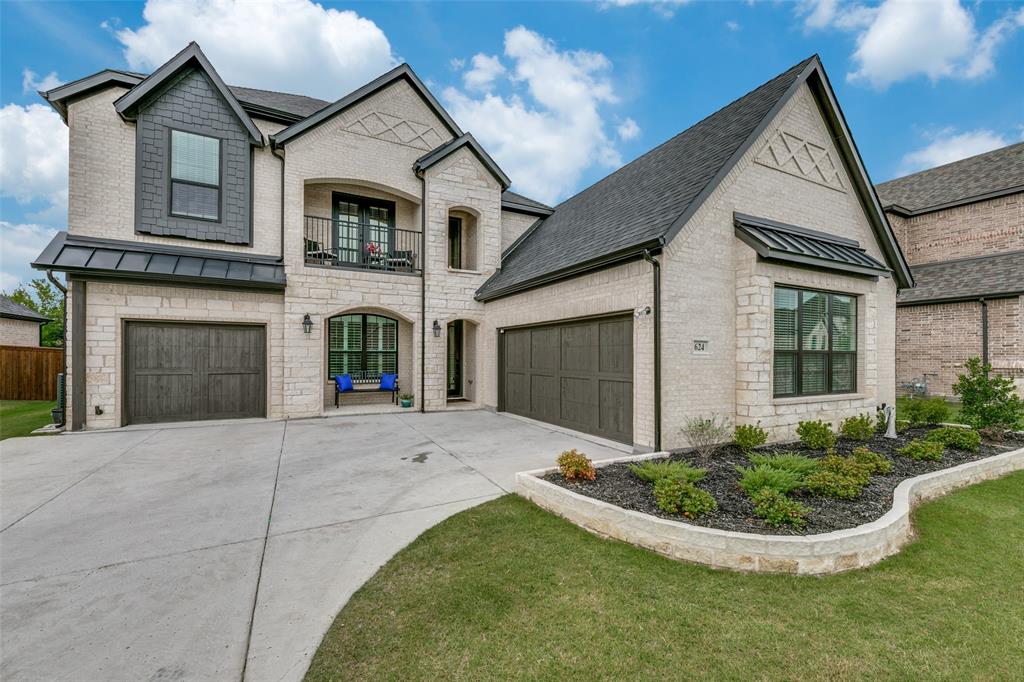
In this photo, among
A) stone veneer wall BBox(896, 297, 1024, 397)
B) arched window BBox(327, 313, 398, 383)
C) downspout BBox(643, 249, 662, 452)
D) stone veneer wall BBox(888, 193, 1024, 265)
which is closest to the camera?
downspout BBox(643, 249, 662, 452)

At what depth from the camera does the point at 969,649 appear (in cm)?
267

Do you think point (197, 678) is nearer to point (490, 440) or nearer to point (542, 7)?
point (490, 440)

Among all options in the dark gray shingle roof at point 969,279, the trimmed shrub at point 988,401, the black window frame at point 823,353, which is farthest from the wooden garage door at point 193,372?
the dark gray shingle roof at point 969,279

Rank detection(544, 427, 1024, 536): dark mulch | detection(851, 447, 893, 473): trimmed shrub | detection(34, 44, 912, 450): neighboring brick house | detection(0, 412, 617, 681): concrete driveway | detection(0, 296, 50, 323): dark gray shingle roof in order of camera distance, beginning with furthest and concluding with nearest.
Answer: detection(0, 296, 50, 323): dark gray shingle roof → detection(34, 44, 912, 450): neighboring brick house → detection(851, 447, 893, 473): trimmed shrub → detection(544, 427, 1024, 536): dark mulch → detection(0, 412, 617, 681): concrete driveway

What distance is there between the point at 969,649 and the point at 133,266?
13.4 m

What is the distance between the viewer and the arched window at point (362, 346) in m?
12.7

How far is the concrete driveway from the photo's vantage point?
8.57 feet

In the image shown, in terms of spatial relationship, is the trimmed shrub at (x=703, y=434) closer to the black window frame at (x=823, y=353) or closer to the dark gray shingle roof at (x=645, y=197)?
the black window frame at (x=823, y=353)

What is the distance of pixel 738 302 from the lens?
7.63 meters

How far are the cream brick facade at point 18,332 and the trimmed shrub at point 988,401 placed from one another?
32.8 metres

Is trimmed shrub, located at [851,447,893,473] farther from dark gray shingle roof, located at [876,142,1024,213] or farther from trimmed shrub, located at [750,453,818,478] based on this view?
dark gray shingle roof, located at [876,142,1024,213]

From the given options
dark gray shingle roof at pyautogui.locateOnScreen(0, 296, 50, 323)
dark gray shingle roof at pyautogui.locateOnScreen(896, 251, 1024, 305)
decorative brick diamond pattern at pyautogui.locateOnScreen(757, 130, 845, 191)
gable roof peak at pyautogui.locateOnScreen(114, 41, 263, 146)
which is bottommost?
dark gray shingle roof at pyautogui.locateOnScreen(0, 296, 50, 323)

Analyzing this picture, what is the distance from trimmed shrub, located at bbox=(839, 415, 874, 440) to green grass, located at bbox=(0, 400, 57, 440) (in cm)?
1657

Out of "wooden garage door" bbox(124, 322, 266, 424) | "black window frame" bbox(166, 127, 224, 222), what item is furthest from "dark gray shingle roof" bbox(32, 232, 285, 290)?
"wooden garage door" bbox(124, 322, 266, 424)
